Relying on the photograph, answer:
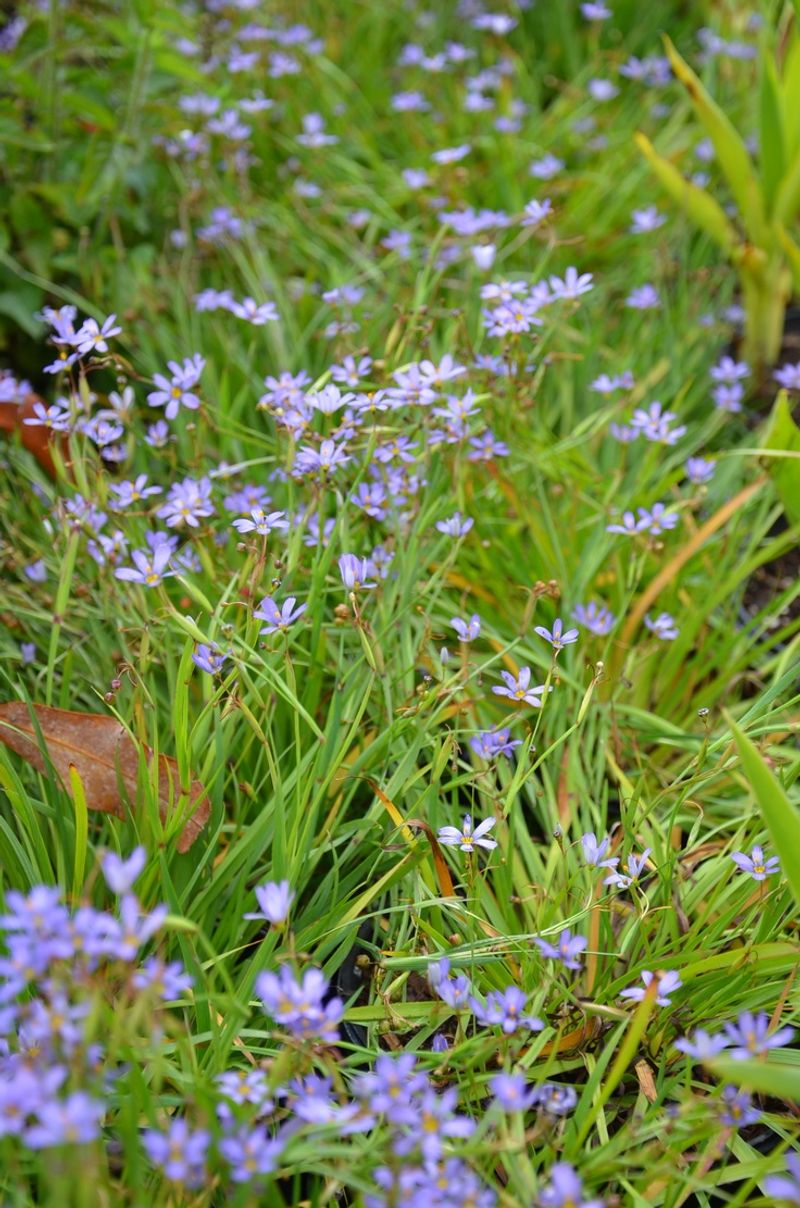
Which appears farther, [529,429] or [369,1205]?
[529,429]

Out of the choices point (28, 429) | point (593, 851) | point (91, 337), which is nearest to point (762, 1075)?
point (593, 851)

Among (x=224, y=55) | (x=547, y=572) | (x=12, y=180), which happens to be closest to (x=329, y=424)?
(x=547, y=572)

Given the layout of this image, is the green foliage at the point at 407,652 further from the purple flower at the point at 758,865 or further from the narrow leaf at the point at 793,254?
the narrow leaf at the point at 793,254

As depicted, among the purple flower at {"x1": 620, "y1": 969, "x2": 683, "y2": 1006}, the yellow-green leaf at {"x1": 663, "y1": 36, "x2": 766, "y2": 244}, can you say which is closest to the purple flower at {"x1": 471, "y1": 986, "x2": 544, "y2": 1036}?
the purple flower at {"x1": 620, "y1": 969, "x2": 683, "y2": 1006}

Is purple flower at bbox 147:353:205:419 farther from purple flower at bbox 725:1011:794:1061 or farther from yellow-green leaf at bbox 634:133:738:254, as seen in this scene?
yellow-green leaf at bbox 634:133:738:254

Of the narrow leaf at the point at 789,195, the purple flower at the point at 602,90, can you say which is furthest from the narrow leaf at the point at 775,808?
the purple flower at the point at 602,90

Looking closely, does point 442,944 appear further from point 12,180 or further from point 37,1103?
point 12,180

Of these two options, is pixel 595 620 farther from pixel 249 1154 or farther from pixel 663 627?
pixel 249 1154
